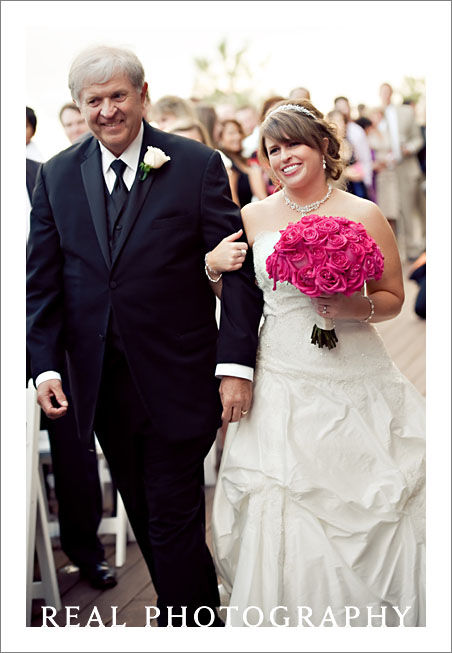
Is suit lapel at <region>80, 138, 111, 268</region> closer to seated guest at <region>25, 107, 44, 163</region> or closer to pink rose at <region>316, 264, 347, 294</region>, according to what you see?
pink rose at <region>316, 264, 347, 294</region>

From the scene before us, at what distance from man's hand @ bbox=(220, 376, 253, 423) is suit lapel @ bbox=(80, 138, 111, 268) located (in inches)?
23.3

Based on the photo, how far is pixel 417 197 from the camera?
13.6 metres

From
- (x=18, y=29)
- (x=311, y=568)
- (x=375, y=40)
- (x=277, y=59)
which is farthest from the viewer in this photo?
(x=375, y=40)

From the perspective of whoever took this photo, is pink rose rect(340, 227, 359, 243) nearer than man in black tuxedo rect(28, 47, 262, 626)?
Yes

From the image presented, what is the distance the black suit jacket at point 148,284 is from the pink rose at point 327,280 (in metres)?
0.35

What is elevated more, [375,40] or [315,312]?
[375,40]

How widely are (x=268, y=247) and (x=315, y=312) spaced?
298 mm

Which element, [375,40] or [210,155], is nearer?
[210,155]

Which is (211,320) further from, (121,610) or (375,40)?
(375,40)

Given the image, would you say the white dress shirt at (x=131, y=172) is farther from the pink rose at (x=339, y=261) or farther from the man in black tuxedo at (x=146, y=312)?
the pink rose at (x=339, y=261)

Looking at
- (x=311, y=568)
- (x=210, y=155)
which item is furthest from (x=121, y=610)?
(x=210, y=155)

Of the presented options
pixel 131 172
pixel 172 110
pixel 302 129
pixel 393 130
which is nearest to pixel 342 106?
pixel 393 130

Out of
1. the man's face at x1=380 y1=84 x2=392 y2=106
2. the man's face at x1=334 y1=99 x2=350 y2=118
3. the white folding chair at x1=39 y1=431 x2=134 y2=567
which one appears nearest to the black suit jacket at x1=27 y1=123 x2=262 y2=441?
the white folding chair at x1=39 y1=431 x2=134 y2=567

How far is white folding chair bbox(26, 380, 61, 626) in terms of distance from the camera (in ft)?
11.7
